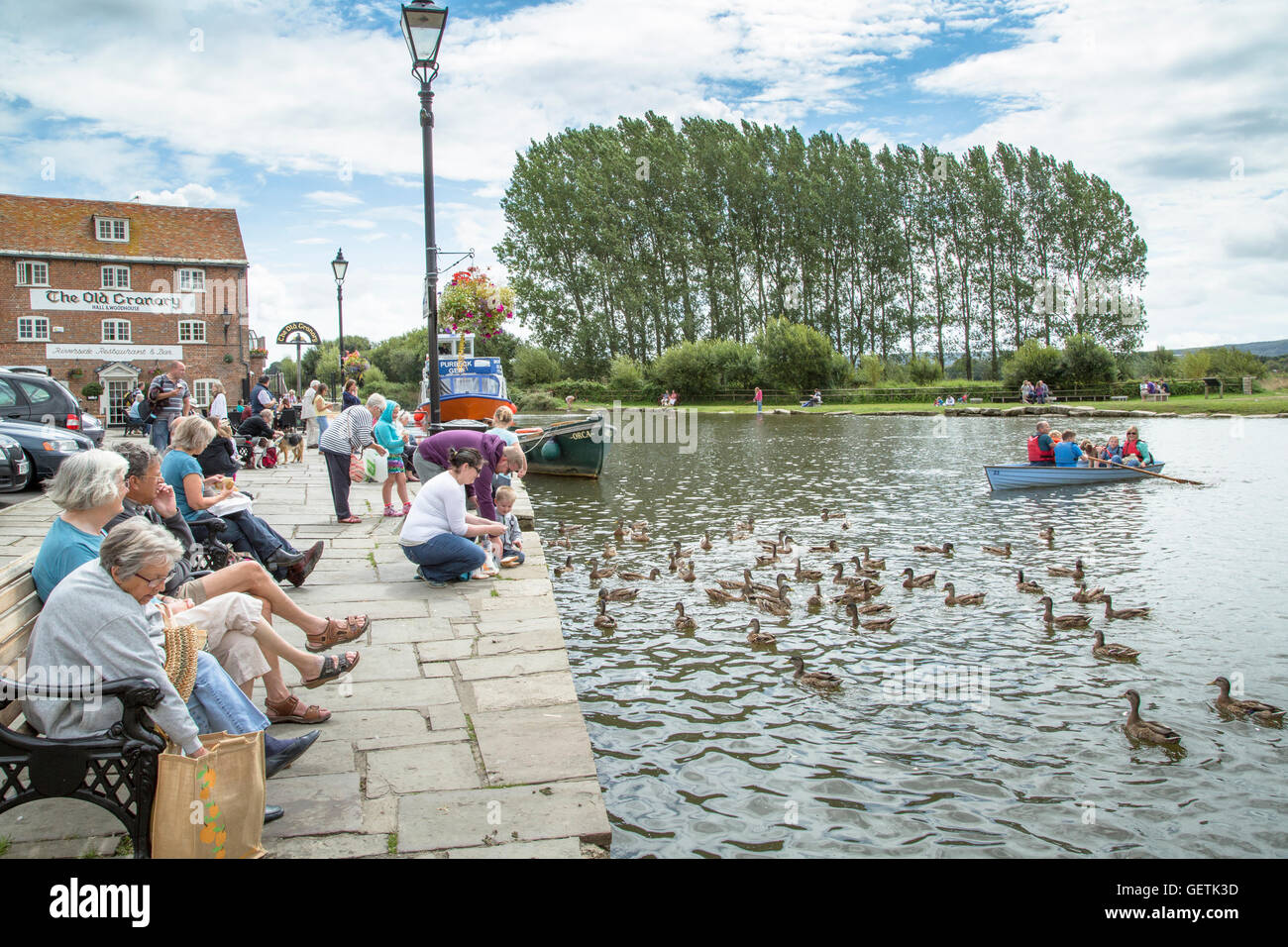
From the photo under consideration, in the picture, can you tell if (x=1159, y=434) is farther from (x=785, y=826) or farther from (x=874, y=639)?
(x=785, y=826)

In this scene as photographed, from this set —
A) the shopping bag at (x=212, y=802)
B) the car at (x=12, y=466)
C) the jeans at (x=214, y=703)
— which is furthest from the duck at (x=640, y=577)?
the car at (x=12, y=466)

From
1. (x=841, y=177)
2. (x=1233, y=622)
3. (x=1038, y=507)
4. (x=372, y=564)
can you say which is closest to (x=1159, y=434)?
(x=1038, y=507)

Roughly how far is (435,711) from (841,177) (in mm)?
65151

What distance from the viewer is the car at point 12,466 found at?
12.8 meters

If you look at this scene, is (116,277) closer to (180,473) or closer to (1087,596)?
(180,473)

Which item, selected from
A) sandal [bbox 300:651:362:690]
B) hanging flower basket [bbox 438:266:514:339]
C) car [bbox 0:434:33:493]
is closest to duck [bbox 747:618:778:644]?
sandal [bbox 300:651:362:690]

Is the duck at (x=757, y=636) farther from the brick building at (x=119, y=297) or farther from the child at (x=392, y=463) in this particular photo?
the brick building at (x=119, y=297)

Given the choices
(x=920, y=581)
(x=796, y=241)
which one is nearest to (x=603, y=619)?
(x=920, y=581)

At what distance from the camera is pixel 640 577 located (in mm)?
10953

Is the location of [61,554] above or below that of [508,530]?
above

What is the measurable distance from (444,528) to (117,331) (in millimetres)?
38300

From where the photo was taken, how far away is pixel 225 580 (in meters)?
5.39
